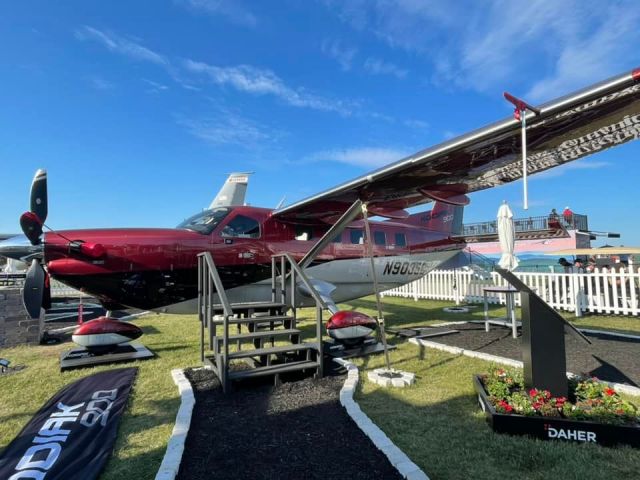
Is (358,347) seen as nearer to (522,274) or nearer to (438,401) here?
(438,401)

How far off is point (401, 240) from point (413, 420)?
24.8 ft

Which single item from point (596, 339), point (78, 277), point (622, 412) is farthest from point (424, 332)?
point (78, 277)

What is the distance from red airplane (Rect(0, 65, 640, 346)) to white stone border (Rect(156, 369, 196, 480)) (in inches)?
105

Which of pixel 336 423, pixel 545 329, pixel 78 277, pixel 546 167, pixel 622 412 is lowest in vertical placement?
pixel 336 423

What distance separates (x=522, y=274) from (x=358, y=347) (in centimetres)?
942

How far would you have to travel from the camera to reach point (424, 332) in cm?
898

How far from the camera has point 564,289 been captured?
12.3 m

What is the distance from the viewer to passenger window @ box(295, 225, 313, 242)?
9102 mm

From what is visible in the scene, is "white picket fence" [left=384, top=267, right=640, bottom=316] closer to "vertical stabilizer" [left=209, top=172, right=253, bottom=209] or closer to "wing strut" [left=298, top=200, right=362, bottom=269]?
"wing strut" [left=298, top=200, right=362, bottom=269]

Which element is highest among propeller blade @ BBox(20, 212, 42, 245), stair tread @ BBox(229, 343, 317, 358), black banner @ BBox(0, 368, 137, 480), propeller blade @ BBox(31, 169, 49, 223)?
propeller blade @ BBox(31, 169, 49, 223)

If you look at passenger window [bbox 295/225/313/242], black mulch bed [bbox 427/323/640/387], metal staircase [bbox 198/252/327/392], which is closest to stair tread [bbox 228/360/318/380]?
metal staircase [bbox 198/252/327/392]

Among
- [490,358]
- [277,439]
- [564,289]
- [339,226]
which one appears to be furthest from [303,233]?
[564,289]

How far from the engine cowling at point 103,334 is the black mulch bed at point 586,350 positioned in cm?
639

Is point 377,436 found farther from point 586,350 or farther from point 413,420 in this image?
point 586,350
